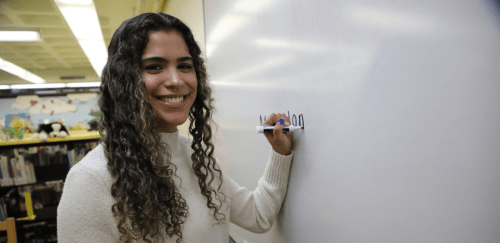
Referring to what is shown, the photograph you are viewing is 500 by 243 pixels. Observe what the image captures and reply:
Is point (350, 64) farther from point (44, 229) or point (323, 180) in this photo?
point (44, 229)

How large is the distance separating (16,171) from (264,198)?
3.26 m

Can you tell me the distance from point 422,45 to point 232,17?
894 mm

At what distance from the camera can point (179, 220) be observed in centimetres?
77

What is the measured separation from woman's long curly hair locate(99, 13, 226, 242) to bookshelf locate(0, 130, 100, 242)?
283 cm

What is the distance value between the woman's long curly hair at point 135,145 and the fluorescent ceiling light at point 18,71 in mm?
6230

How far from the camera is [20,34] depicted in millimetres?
3572

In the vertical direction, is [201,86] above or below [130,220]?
above

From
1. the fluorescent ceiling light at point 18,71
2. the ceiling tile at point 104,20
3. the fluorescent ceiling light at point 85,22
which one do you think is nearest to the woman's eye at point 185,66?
the fluorescent ceiling light at point 85,22

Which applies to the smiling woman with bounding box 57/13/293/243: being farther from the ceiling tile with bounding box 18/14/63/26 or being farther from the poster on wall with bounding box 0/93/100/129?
the poster on wall with bounding box 0/93/100/129

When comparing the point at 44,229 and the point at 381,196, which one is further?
the point at 44,229

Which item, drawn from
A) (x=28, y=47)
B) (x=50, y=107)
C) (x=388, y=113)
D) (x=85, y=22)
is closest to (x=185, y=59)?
(x=388, y=113)

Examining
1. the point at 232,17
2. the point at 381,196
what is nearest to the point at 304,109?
the point at 381,196

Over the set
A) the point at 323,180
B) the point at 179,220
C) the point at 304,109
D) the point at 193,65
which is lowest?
the point at 179,220

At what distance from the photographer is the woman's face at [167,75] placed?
0.77 metres
